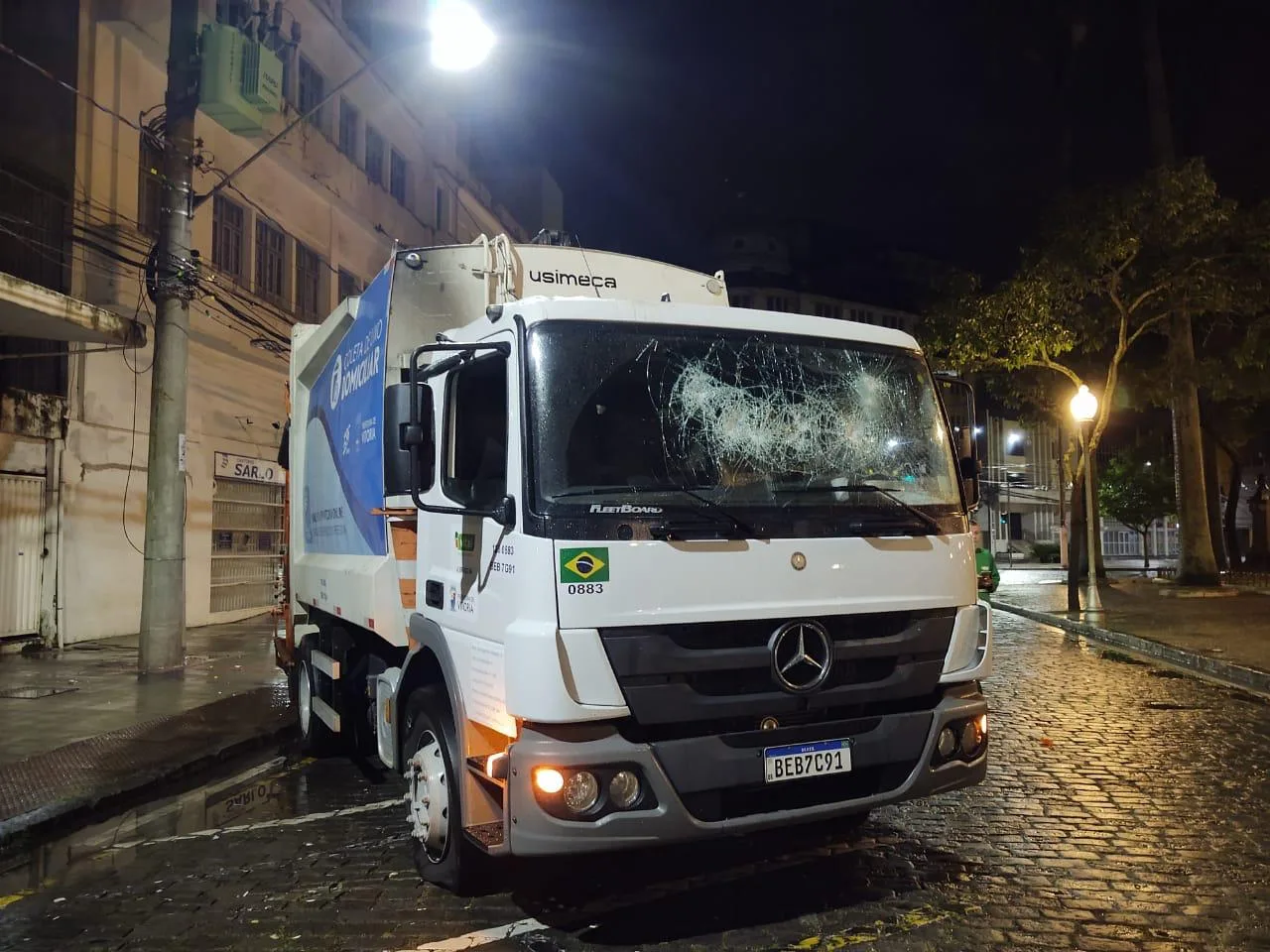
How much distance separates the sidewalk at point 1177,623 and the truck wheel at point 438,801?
365 inches

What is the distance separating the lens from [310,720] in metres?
7.66

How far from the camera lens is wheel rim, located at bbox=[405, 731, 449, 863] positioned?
4371 mm

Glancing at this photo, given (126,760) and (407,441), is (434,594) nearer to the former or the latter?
(407,441)

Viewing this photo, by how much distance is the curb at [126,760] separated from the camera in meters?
5.93

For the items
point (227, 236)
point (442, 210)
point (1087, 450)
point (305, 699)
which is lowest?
point (305, 699)

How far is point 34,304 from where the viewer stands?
9.88m

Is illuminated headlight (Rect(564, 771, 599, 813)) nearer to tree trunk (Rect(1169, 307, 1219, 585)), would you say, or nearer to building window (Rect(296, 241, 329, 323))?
building window (Rect(296, 241, 329, 323))

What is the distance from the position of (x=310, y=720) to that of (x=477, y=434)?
4370mm

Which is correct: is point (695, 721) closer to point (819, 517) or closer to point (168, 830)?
point (819, 517)

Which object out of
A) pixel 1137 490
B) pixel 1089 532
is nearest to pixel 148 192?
pixel 1089 532

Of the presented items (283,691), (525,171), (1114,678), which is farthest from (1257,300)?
(525,171)

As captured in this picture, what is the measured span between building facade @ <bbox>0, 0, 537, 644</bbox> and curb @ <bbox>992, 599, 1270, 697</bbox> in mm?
10841

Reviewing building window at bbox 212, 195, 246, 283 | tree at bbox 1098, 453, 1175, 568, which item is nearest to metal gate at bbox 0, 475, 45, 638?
building window at bbox 212, 195, 246, 283

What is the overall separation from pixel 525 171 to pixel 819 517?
38.8 meters
